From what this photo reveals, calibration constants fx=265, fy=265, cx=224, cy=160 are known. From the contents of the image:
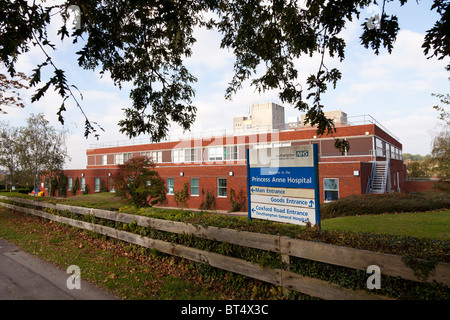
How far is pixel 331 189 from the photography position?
69.9 feet

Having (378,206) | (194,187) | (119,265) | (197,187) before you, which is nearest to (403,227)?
(378,206)

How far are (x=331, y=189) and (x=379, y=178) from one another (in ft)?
18.9

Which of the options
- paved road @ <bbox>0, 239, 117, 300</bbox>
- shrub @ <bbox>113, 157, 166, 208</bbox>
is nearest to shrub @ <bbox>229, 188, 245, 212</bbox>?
shrub @ <bbox>113, 157, 166, 208</bbox>

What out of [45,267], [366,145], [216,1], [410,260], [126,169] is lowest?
[45,267]

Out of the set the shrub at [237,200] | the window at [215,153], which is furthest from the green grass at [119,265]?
the window at [215,153]

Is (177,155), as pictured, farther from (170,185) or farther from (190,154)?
(170,185)

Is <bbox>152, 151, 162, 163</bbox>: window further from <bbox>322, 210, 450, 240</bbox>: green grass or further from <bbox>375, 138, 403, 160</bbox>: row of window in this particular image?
<bbox>322, 210, 450, 240</bbox>: green grass

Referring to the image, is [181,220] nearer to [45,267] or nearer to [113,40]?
[45,267]

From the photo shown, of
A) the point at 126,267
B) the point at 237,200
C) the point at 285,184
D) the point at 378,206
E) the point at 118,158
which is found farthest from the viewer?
the point at 118,158

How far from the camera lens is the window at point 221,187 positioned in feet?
87.7
